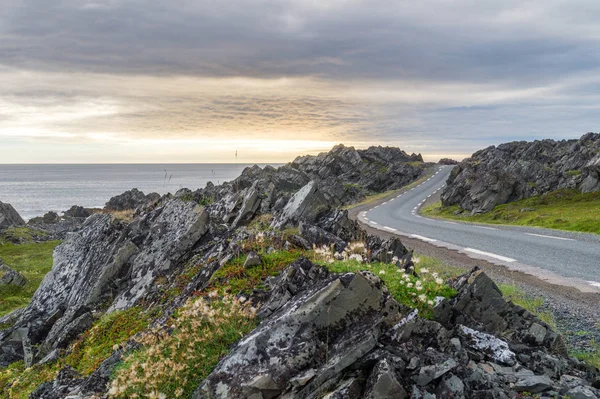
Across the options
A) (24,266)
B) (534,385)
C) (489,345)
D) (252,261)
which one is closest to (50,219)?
(24,266)

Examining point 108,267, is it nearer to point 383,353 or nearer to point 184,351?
point 184,351

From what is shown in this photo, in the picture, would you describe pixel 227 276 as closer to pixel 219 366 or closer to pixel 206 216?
pixel 219 366

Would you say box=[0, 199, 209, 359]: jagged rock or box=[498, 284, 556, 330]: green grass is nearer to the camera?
box=[498, 284, 556, 330]: green grass

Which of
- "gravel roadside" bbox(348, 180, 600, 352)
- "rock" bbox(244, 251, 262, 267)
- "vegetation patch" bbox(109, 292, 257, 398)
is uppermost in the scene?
"rock" bbox(244, 251, 262, 267)

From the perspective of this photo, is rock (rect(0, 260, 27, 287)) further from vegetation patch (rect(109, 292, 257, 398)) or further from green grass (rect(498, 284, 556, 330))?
green grass (rect(498, 284, 556, 330))

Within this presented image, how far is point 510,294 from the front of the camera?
12.2 meters

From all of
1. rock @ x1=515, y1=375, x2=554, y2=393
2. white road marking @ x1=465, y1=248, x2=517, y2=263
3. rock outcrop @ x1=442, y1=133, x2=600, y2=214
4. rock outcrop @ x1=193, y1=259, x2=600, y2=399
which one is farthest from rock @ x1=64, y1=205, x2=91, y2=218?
rock @ x1=515, y1=375, x2=554, y2=393

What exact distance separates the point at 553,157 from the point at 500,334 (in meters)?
120

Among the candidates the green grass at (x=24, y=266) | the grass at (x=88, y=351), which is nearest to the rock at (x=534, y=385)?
the grass at (x=88, y=351)

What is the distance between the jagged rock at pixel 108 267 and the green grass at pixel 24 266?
34.3 ft

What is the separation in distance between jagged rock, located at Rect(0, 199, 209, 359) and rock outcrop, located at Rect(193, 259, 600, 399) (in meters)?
7.33

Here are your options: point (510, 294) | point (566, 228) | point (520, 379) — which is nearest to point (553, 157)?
point (566, 228)

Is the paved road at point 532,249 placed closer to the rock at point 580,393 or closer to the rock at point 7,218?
the rock at point 580,393

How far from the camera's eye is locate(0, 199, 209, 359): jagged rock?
44.0ft
